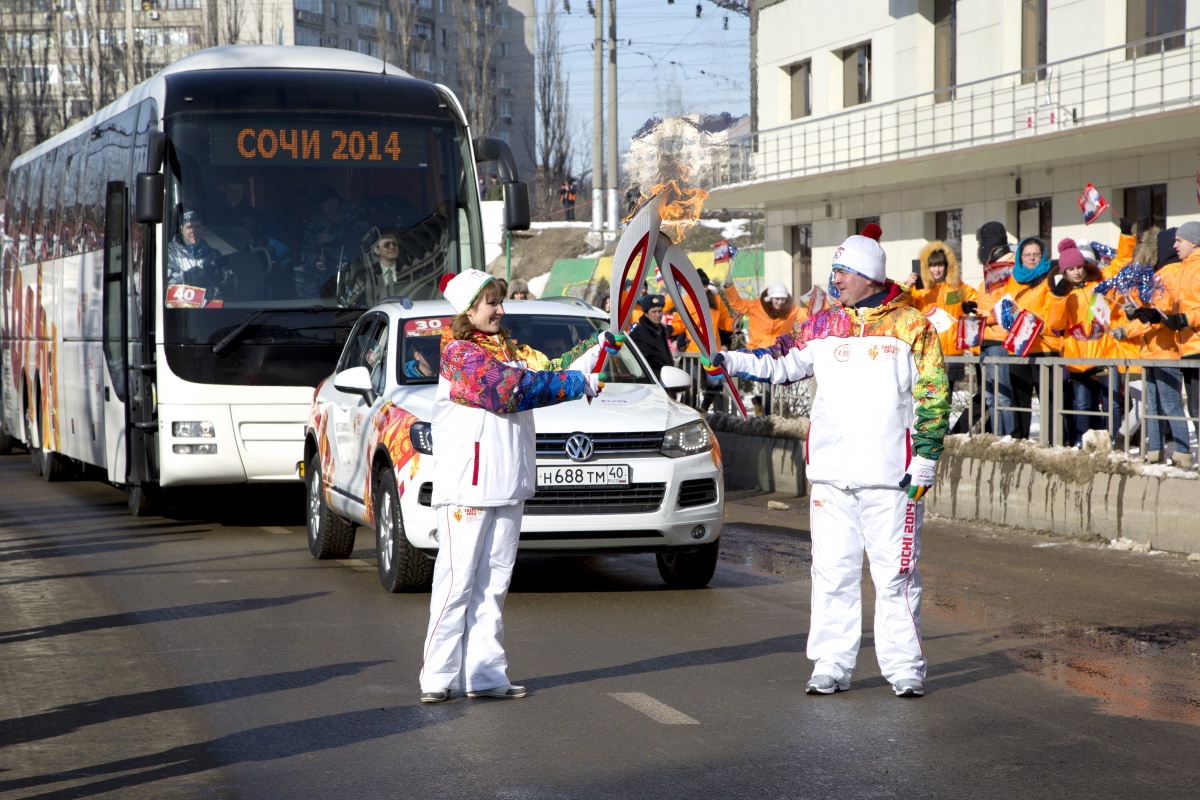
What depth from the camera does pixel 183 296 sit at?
13.3 metres

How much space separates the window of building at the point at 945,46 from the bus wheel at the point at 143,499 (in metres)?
16.5

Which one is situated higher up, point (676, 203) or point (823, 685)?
point (676, 203)

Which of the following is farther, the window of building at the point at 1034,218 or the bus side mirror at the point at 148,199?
the window of building at the point at 1034,218

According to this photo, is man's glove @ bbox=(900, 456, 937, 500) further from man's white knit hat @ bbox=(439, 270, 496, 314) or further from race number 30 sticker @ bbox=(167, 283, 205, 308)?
race number 30 sticker @ bbox=(167, 283, 205, 308)

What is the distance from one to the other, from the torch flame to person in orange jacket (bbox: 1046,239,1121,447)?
5.52m

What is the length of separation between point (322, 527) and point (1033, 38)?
16.9 meters

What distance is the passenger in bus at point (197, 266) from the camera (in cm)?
1333

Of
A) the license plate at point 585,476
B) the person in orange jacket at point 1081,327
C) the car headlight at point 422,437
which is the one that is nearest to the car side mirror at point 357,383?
the car headlight at point 422,437

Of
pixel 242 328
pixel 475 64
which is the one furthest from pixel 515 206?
pixel 475 64

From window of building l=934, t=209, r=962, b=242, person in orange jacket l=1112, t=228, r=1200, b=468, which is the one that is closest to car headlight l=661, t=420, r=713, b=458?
person in orange jacket l=1112, t=228, r=1200, b=468

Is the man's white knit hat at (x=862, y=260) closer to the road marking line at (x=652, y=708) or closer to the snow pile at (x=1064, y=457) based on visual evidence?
the road marking line at (x=652, y=708)

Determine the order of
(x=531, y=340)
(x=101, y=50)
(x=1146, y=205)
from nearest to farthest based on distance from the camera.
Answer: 1. (x=531, y=340)
2. (x=1146, y=205)
3. (x=101, y=50)

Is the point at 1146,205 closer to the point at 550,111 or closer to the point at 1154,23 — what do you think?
the point at 1154,23

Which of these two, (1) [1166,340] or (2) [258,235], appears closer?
(1) [1166,340]
